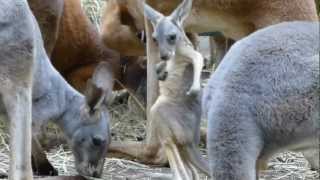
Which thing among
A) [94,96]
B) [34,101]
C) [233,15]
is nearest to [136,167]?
[94,96]

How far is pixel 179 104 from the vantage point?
162 inches

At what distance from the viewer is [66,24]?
252 inches

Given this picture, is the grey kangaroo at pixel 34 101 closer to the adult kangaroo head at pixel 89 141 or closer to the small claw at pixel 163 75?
the adult kangaroo head at pixel 89 141

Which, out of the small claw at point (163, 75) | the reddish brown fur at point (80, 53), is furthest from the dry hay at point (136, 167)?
the small claw at point (163, 75)

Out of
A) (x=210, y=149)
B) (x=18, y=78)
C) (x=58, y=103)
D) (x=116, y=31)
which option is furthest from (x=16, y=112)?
(x=116, y=31)

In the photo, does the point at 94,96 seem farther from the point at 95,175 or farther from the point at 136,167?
the point at 136,167

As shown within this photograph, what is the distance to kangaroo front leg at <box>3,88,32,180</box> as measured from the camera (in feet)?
13.3

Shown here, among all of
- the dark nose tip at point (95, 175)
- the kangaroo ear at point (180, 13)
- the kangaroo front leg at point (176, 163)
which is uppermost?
the kangaroo ear at point (180, 13)

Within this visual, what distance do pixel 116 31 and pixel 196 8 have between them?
1.00 m

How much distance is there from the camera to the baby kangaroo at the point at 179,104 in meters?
4.05

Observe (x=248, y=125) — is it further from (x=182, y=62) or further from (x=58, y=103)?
(x=58, y=103)

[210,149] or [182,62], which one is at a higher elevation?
[182,62]

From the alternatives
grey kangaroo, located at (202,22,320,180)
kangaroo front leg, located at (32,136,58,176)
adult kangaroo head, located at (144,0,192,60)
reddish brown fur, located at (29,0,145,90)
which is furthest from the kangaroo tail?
reddish brown fur, located at (29,0,145,90)

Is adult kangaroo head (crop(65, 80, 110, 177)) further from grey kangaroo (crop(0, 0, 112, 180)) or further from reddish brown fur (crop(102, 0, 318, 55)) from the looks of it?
reddish brown fur (crop(102, 0, 318, 55))
